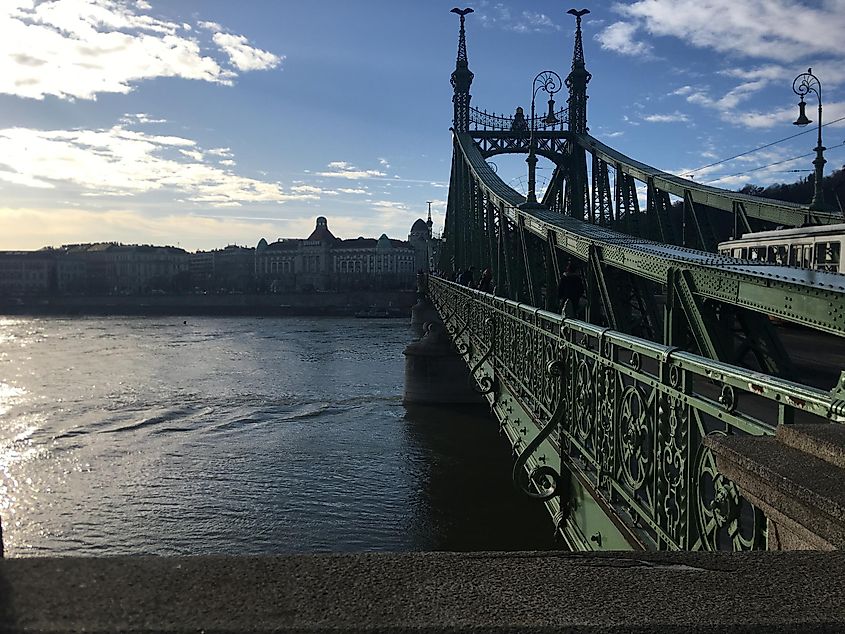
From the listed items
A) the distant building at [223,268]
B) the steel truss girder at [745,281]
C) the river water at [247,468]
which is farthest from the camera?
the distant building at [223,268]

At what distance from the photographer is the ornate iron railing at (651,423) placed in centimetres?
236

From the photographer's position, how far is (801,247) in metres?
15.2

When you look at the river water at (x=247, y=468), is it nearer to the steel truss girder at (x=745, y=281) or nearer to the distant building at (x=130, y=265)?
the steel truss girder at (x=745, y=281)

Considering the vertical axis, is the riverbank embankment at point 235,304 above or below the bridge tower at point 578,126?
below

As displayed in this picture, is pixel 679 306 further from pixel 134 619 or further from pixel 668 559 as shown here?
pixel 134 619

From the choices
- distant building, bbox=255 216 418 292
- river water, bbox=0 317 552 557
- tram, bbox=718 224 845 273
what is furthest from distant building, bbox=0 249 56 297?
tram, bbox=718 224 845 273

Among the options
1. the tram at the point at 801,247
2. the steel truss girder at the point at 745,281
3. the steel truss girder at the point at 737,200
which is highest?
the steel truss girder at the point at 737,200

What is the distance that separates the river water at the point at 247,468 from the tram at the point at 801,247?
22.0ft

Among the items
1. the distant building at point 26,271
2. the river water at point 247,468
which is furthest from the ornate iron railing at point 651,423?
the distant building at point 26,271

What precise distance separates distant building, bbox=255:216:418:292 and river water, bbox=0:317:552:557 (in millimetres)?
79800

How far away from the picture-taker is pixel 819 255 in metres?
14.5

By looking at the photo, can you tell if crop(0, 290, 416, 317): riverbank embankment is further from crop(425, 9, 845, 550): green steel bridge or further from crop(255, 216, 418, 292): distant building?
crop(425, 9, 845, 550): green steel bridge

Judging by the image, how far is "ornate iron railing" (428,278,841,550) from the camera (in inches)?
92.7

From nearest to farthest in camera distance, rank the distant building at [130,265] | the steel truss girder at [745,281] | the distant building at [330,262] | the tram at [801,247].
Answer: the steel truss girder at [745,281]
the tram at [801,247]
the distant building at [330,262]
the distant building at [130,265]
